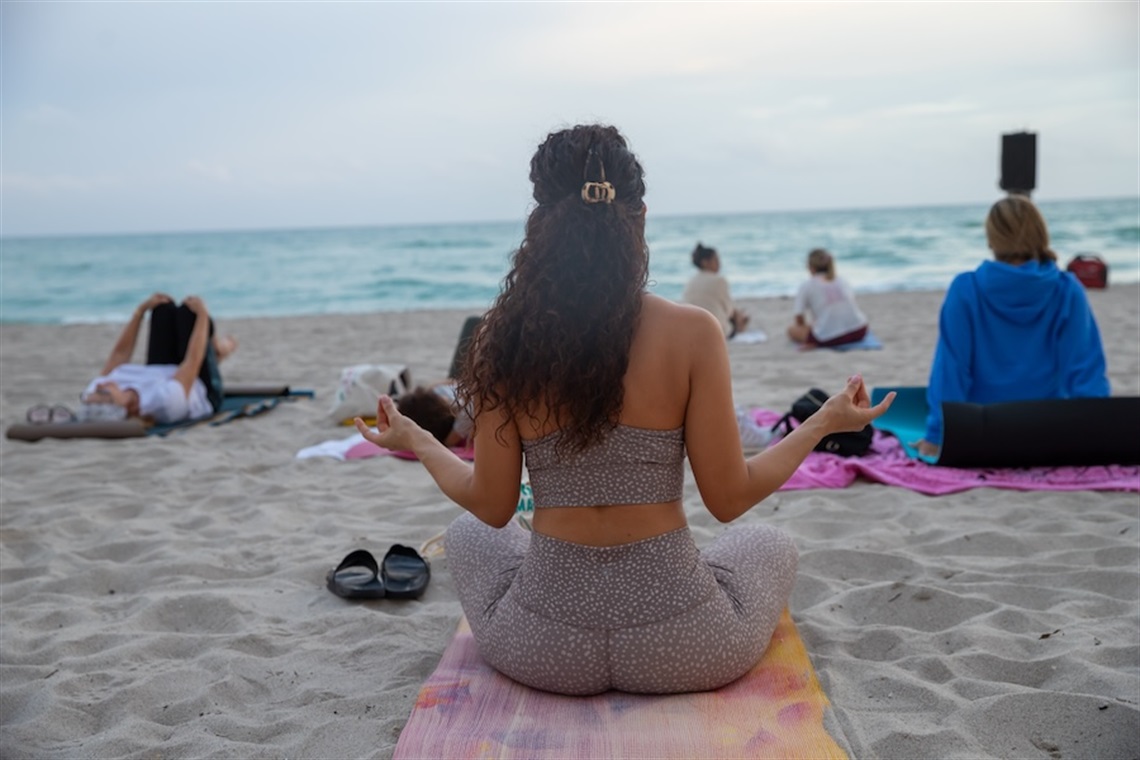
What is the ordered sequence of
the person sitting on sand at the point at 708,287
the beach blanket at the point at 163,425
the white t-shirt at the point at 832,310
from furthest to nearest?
the person sitting on sand at the point at 708,287 → the white t-shirt at the point at 832,310 → the beach blanket at the point at 163,425

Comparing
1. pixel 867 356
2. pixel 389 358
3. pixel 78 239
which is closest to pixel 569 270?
pixel 867 356

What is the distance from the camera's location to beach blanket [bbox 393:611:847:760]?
229 cm

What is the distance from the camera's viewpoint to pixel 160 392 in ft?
21.5

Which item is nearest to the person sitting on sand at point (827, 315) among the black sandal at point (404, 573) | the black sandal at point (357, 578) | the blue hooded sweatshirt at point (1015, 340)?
the blue hooded sweatshirt at point (1015, 340)

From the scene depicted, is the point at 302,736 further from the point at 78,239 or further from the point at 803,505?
the point at 78,239

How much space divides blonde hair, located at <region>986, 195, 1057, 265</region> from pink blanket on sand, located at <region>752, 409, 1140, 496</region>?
3.35 feet

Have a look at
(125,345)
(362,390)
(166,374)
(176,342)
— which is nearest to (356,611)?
(362,390)

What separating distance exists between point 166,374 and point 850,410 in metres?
5.45

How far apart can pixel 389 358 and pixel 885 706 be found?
8.00 m

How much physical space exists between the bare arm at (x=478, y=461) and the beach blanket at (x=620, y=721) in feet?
1.44

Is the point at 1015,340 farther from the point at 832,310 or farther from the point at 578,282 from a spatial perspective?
the point at 832,310

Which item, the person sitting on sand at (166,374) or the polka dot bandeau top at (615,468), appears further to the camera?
the person sitting on sand at (166,374)

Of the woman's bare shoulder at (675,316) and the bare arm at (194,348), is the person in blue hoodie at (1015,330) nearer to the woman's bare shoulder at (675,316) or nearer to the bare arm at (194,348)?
the woman's bare shoulder at (675,316)

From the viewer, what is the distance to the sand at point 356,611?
8.55ft
